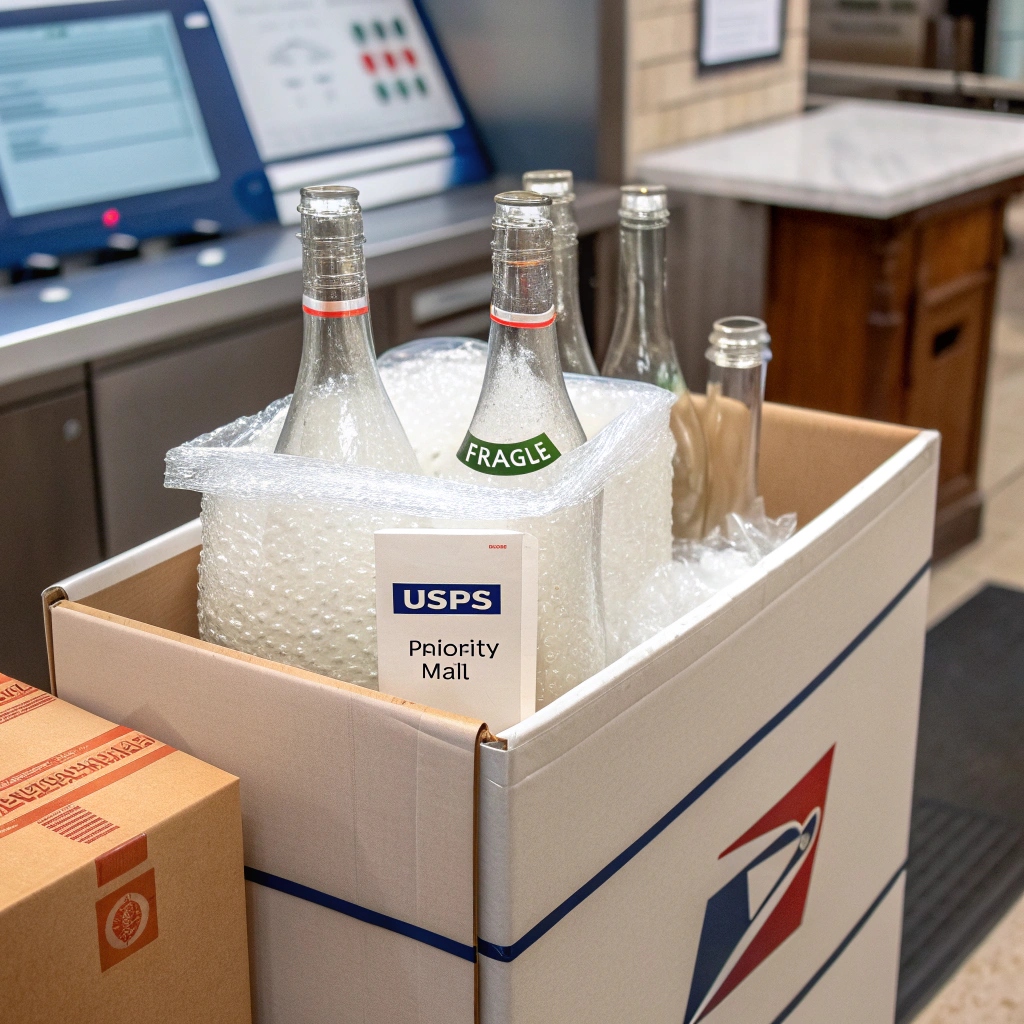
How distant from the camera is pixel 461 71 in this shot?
270cm

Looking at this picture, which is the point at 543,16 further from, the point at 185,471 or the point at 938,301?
the point at 185,471

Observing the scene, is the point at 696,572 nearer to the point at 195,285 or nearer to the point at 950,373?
the point at 195,285

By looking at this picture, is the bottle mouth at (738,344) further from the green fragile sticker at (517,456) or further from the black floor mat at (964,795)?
the black floor mat at (964,795)

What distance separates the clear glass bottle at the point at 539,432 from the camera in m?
0.65

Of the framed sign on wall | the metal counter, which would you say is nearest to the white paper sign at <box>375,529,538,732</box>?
the metal counter

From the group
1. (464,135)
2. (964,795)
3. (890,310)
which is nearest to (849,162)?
(890,310)

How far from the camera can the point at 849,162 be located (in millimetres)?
2695

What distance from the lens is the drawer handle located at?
2.95 m

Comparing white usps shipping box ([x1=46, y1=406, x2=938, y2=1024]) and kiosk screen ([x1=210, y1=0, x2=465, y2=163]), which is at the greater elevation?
kiosk screen ([x1=210, y1=0, x2=465, y2=163])

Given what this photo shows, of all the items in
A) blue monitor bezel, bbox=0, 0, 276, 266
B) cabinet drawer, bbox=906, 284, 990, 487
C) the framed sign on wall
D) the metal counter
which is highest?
the framed sign on wall

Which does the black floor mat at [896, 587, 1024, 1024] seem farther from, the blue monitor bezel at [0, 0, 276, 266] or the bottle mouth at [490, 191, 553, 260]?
the blue monitor bezel at [0, 0, 276, 266]

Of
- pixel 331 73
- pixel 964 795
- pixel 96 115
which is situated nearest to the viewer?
pixel 96 115

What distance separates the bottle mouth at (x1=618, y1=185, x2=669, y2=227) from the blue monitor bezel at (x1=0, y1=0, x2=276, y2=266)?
141 centimetres

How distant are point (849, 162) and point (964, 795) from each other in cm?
133
